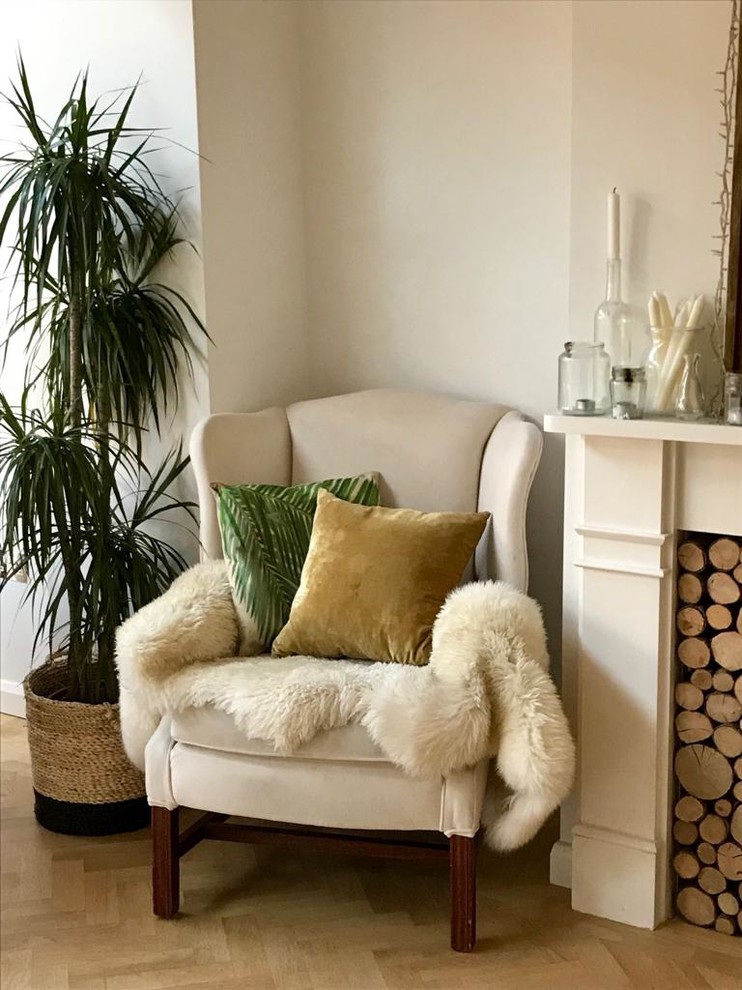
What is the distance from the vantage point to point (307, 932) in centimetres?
255

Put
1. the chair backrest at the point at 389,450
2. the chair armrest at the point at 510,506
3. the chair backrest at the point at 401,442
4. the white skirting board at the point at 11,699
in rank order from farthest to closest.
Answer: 1. the white skirting board at the point at 11,699
2. the chair backrest at the point at 401,442
3. the chair backrest at the point at 389,450
4. the chair armrest at the point at 510,506

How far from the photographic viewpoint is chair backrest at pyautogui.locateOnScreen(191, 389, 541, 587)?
2.80 metres

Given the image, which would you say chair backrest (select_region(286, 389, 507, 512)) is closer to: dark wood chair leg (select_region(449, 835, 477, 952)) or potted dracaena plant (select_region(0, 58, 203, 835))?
potted dracaena plant (select_region(0, 58, 203, 835))

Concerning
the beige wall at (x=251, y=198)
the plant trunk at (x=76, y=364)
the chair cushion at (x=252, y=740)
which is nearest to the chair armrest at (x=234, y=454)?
the beige wall at (x=251, y=198)

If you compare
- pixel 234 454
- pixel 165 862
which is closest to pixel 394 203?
pixel 234 454

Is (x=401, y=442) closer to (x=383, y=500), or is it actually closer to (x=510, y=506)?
(x=383, y=500)

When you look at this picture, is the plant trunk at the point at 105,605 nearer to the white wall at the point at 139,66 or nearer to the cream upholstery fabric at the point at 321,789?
the white wall at the point at 139,66

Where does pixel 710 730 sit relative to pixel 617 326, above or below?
below

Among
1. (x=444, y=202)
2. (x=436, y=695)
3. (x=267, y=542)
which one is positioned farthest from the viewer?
(x=444, y=202)

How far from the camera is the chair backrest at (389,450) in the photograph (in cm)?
280

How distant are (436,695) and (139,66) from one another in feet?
5.81

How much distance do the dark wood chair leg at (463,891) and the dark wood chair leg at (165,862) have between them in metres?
0.59

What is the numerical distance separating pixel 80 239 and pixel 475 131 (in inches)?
39.2

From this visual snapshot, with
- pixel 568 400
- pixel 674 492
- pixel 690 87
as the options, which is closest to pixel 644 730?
pixel 674 492
